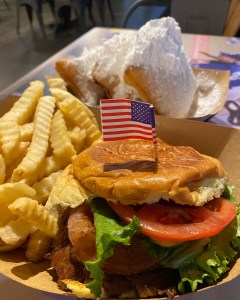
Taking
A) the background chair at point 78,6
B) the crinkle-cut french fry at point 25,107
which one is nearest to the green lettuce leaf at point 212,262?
the crinkle-cut french fry at point 25,107

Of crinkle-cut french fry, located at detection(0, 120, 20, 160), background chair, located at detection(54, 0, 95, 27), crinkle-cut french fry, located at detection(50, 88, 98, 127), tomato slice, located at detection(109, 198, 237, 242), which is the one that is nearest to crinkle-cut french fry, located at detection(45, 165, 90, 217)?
tomato slice, located at detection(109, 198, 237, 242)

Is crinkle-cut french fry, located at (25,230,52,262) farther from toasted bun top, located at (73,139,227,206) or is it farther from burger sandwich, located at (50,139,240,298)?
toasted bun top, located at (73,139,227,206)

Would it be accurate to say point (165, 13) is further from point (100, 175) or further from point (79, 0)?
point (100, 175)

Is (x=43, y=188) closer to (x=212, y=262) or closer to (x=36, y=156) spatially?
(x=36, y=156)

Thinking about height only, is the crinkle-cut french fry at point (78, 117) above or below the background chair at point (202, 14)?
above

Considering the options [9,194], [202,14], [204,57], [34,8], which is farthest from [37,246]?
[34,8]

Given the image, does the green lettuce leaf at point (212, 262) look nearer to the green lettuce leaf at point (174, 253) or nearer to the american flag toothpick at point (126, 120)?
the green lettuce leaf at point (174, 253)
